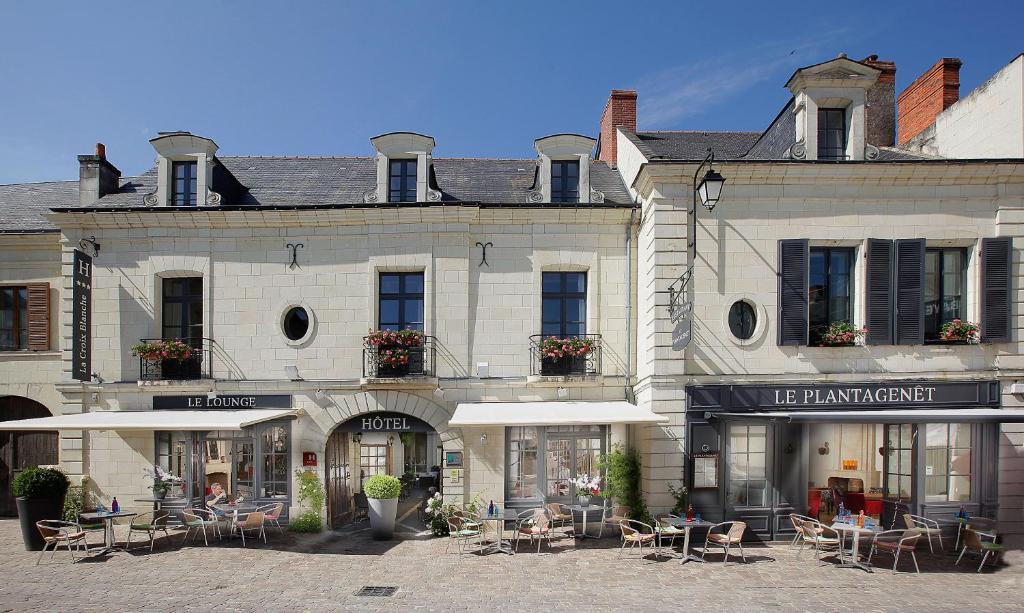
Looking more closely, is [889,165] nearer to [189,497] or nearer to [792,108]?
[792,108]

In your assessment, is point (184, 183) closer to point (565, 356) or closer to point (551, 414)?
point (565, 356)

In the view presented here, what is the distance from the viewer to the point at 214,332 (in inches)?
484

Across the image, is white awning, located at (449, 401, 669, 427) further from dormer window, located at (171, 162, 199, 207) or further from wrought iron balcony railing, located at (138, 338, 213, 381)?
dormer window, located at (171, 162, 199, 207)

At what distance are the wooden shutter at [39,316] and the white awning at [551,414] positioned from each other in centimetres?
894

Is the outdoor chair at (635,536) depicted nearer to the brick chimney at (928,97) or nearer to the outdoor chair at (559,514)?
the outdoor chair at (559,514)

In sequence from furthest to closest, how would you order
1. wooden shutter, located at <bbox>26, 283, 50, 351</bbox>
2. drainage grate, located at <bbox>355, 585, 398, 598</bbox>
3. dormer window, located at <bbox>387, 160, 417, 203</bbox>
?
1. wooden shutter, located at <bbox>26, 283, 50, 351</bbox>
2. dormer window, located at <bbox>387, 160, 417, 203</bbox>
3. drainage grate, located at <bbox>355, 585, 398, 598</bbox>

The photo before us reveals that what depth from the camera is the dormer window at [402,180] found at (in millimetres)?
12484

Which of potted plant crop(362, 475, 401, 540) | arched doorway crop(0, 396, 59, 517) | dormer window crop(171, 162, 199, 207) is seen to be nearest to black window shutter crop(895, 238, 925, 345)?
potted plant crop(362, 475, 401, 540)

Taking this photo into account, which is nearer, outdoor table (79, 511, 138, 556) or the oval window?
outdoor table (79, 511, 138, 556)

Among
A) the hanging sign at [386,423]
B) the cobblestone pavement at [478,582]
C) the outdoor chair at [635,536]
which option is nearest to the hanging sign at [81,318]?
the cobblestone pavement at [478,582]

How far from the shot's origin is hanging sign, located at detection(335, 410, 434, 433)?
39.7 ft

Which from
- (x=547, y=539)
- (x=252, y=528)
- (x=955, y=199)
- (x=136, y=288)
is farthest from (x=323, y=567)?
(x=955, y=199)

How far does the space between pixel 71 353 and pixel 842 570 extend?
13.9 meters

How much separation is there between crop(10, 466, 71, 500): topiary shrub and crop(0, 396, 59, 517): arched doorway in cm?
296
